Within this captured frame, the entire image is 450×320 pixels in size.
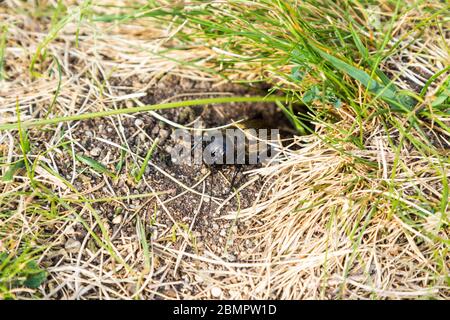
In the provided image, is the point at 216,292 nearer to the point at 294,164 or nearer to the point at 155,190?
the point at 155,190

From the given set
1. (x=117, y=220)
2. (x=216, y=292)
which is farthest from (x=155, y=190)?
(x=216, y=292)

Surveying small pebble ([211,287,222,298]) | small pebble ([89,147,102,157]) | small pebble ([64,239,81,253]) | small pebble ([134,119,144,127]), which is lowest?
small pebble ([211,287,222,298])

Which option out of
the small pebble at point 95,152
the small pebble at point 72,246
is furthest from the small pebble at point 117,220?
the small pebble at point 95,152

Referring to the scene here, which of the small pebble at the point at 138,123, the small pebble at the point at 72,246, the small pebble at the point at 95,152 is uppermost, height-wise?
the small pebble at the point at 138,123

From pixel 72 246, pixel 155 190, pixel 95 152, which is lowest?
pixel 72 246

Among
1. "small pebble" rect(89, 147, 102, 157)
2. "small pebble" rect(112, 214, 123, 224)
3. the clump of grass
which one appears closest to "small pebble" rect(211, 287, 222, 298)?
the clump of grass

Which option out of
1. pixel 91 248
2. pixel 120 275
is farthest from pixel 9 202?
pixel 120 275

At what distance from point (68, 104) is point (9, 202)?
0.49m

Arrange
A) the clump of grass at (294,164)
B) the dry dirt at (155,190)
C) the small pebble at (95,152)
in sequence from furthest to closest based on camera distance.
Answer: the small pebble at (95,152) < the dry dirt at (155,190) < the clump of grass at (294,164)

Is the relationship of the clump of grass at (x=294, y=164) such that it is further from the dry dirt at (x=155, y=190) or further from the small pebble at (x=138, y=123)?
the small pebble at (x=138, y=123)

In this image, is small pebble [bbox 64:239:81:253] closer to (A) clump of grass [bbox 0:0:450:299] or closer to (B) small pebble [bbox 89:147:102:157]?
(A) clump of grass [bbox 0:0:450:299]

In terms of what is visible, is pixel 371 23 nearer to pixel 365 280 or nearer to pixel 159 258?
pixel 365 280

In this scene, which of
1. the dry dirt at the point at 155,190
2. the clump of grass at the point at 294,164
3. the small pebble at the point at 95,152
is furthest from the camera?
the small pebble at the point at 95,152

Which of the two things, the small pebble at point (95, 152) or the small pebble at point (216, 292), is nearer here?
the small pebble at point (216, 292)
